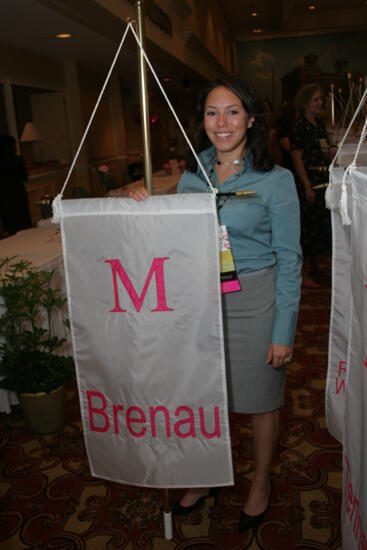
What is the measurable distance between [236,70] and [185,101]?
236 centimetres

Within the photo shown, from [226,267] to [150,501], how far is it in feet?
3.30

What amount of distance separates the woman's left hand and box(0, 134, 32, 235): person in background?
14.5ft

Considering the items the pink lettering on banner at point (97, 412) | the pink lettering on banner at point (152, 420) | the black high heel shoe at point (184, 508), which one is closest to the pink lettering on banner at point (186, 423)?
the pink lettering on banner at point (152, 420)

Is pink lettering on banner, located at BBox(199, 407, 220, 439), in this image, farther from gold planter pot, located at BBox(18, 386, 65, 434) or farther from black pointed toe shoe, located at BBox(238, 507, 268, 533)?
gold planter pot, located at BBox(18, 386, 65, 434)

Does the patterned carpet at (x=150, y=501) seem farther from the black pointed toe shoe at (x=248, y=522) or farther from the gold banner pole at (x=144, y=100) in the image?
the gold banner pole at (x=144, y=100)

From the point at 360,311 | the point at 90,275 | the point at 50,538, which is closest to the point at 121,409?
the point at 90,275

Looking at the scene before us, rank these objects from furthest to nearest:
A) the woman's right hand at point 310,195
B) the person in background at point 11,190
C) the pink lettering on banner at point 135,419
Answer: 1. the person in background at point 11,190
2. the woman's right hand at point 310,195
3. the pink lettering on banner at point 135,419

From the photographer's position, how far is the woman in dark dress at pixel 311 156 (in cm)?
417

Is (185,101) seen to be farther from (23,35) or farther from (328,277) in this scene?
(328,277)

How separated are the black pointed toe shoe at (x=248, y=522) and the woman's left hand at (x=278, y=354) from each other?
21.5 inches

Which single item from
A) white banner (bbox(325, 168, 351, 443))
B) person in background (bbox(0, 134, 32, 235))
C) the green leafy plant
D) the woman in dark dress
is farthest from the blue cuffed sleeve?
person in background (bbox(0, 134, 32, 235))

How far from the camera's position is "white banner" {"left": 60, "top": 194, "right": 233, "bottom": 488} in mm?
1406

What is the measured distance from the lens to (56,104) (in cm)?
773

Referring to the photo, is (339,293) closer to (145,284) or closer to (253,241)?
(253,241)
